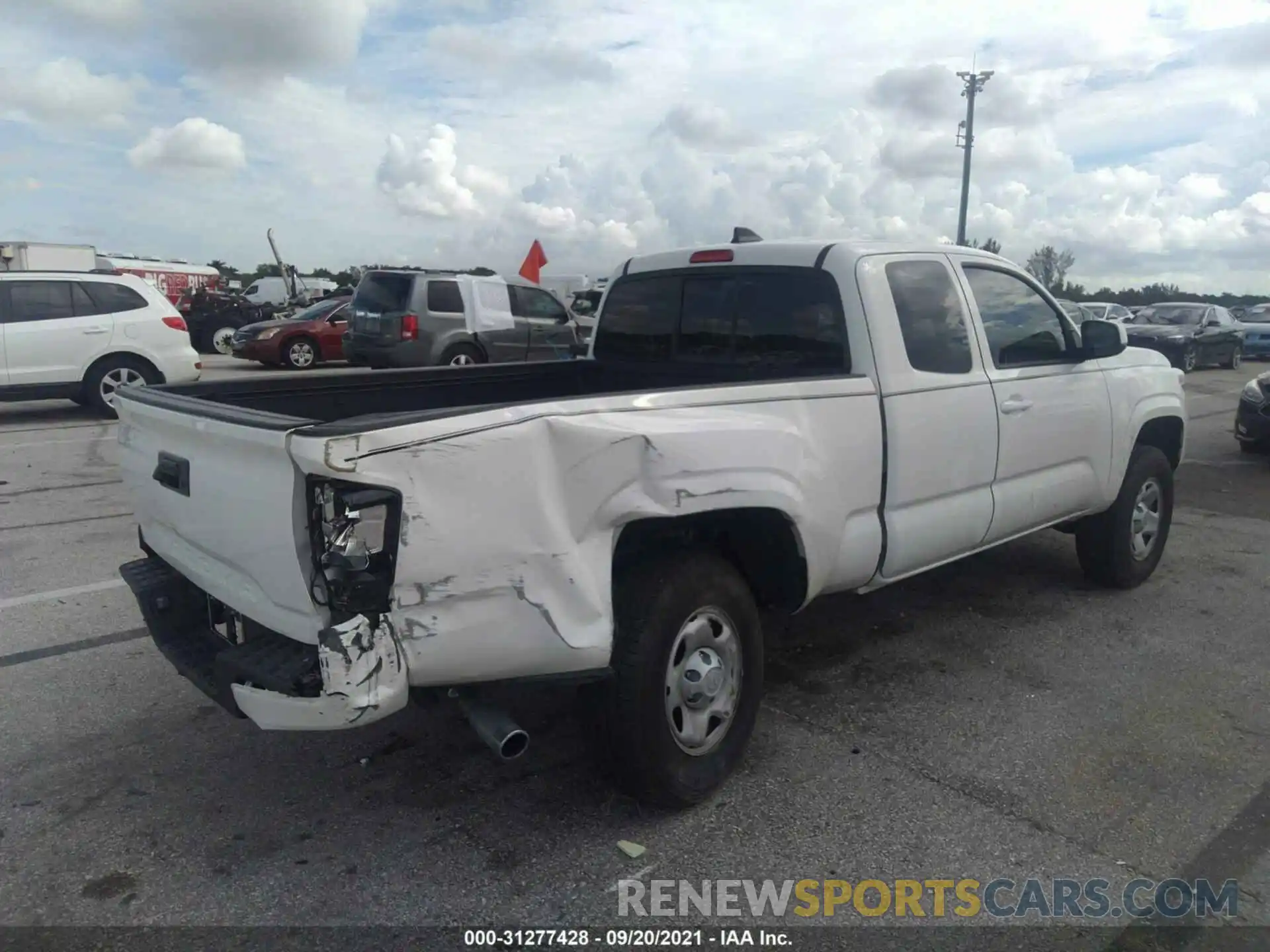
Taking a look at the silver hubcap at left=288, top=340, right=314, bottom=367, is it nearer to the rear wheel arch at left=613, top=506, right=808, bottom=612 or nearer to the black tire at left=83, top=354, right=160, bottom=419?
the black tire at left=83, top=354, right=160, bottom=419

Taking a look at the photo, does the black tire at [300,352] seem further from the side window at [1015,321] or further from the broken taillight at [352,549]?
the broken taillight at [352,549]

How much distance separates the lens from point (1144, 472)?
5.60 meters

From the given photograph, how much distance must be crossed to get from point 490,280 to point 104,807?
1220 cm

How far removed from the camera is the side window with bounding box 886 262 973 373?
163 inches

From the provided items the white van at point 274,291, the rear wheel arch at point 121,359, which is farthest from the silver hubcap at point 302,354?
the white van at point 274,291

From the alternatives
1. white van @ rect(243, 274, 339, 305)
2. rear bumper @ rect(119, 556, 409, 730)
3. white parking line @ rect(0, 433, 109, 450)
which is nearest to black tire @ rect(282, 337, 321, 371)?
white parking line @ rect(0, 433, 109, 450)

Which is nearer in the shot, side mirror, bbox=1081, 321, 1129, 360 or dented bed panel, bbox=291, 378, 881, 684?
dented bed panel, bbox=291, 378, 881, 684

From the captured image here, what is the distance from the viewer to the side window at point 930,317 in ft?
13.6

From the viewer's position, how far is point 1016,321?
483 centimetres

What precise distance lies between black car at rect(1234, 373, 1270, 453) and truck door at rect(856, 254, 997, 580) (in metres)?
7.28

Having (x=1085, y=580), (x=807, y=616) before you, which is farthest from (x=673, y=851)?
(x=1085, y=580)

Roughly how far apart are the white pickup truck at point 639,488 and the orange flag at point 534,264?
1247 cm

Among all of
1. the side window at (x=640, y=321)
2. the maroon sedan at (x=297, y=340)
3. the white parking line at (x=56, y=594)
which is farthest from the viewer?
the maroon sedan at (x=297, y=340)

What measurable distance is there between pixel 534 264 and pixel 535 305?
2179mm
